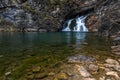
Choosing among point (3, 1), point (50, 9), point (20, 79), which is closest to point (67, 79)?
point (20, 79)

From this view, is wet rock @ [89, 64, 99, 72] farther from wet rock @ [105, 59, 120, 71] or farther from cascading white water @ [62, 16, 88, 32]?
cascading white water @ [62, 16, 88, 32]

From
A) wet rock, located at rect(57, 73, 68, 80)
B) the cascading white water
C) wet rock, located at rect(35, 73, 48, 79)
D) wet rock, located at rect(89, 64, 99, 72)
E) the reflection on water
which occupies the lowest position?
wet rock, located at rect(57, 73, 68, 80)

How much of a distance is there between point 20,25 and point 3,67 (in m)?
42.6

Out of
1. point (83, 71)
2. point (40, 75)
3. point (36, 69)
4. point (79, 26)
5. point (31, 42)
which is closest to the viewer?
point (40, 75)

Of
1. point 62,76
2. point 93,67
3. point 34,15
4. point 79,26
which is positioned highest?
point 34,15

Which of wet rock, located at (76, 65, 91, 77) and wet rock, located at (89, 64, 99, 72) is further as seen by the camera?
wet rock, located at (89, 64, 99, 72)

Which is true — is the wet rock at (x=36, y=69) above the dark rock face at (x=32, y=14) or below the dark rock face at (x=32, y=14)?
below

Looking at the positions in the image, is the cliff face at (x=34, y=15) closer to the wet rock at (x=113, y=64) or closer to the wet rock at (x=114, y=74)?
the wet rock at (x=113, y=64)

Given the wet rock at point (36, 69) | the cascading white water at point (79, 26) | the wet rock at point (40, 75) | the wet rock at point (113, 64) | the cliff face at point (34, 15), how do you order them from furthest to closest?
the cascading white water at point (79, 26) → the cliff face at point (34, 15) → the wet rock at point (113, 64) → the wet rock at point (36, 69) → the wet rock at point (40, 75)

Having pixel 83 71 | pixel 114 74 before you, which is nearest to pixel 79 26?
pixel 83 71

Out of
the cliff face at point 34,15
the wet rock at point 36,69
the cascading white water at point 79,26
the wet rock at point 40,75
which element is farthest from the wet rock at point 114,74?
the cascading white water at point 79,26

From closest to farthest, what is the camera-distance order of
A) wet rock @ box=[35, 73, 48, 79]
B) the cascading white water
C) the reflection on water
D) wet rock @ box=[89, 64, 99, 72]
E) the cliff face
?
wet rock @ box=[35, 73, 48, 79] < wet rock @ box=[89, 64, 99, 72] < the reflection on water < the cliff face < the cascading white water

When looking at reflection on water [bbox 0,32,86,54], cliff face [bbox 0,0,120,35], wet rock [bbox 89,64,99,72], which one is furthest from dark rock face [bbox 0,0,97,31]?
wet rock [bbox 89,64,99,72]

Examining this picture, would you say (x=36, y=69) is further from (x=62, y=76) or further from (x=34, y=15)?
(x=34, y=15)
